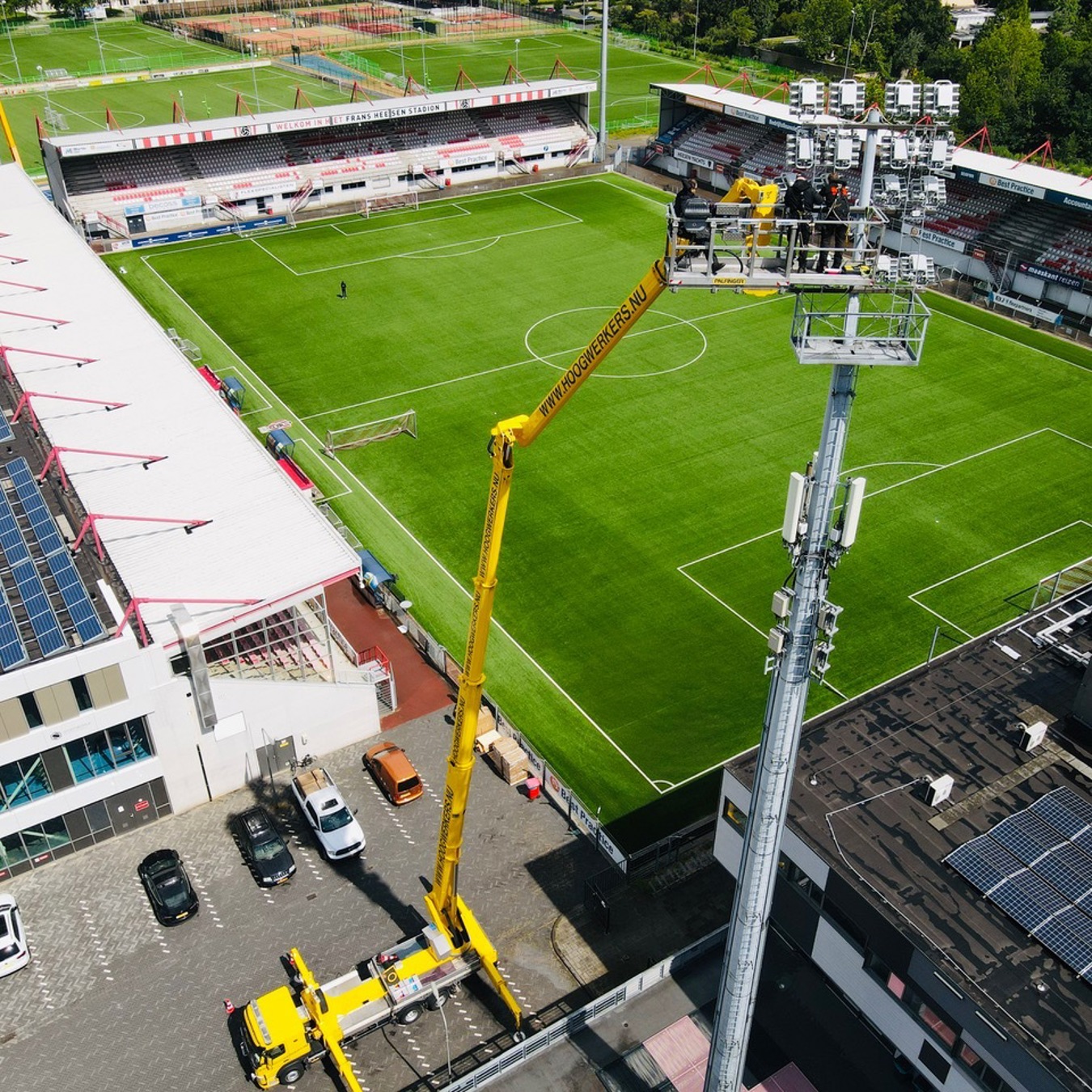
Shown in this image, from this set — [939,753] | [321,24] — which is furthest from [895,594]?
[321,24]

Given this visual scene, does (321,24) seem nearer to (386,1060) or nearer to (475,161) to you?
(475,161)

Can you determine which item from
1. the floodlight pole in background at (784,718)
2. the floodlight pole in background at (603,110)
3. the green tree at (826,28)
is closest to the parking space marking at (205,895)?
the floodlight pole in background at (784,718)

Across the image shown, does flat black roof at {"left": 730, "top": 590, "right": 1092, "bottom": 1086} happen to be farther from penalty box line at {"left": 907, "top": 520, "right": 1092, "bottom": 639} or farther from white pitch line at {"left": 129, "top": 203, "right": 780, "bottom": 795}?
penalty box line at {"left": 907, "top": 520, "right": 1092, "bottom": 639}

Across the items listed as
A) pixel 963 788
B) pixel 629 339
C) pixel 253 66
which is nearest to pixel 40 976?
pixel 963 788

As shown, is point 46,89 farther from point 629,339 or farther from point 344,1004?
point 344,1004

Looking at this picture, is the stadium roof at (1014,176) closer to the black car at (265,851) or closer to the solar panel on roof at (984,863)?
the solar panel on roof at (984,863)
